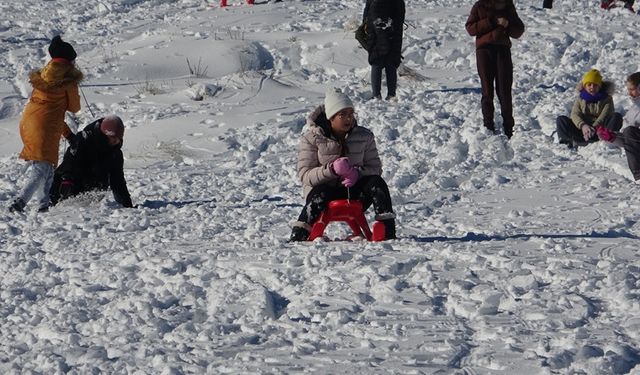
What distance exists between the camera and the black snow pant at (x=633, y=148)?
8.21 metres

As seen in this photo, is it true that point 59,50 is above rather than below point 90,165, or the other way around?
above

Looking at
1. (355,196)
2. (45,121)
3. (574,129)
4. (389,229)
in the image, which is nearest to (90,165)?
(45,121)

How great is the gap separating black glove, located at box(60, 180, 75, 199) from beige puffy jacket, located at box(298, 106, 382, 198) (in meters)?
2.95

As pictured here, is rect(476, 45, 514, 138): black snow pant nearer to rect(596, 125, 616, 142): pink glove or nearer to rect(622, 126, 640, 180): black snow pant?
rect(596, 125, 616, 142): pink glove

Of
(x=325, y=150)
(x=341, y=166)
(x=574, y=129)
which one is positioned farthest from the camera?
(x=574, y=129)

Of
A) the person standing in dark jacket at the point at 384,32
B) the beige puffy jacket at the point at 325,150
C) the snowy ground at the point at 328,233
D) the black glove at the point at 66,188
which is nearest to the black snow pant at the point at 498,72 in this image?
the snowy ground at the point at 328,233

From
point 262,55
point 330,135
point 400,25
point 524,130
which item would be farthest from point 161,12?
point 330,135

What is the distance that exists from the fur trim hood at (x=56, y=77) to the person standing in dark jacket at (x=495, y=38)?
4.03 meters

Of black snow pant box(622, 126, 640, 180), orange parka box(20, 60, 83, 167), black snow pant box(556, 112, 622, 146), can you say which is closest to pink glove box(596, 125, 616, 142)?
black snow pant box(556, 112, 622, 146)

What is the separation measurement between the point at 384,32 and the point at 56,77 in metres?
4.65

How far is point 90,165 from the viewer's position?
334 inches

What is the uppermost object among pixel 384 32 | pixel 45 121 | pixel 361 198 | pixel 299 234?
pixel 384 32

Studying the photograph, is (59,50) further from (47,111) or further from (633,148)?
(633,148)

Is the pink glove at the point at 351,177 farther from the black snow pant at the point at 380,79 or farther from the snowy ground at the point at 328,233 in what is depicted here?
the black snow pant at the point at 380,79
